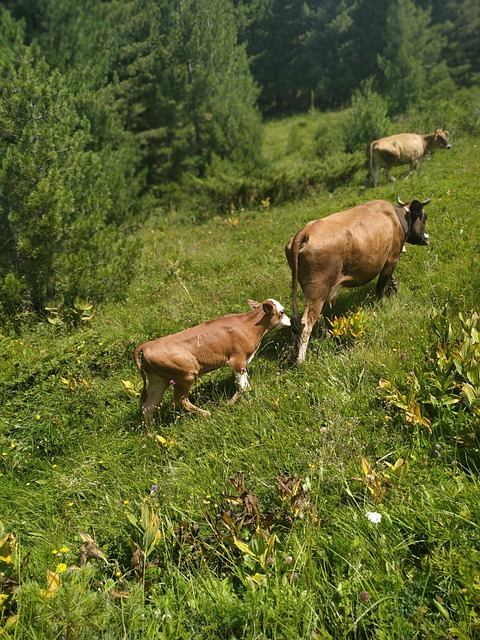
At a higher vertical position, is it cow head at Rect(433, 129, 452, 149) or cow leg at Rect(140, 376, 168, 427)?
cow head at Rect(433, 129, 452, 149)

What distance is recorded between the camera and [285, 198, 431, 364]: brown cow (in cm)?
541

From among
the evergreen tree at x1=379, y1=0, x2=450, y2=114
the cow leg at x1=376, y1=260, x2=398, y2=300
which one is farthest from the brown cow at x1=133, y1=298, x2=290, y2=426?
the evergreen tree at x1=379, y1=0, x2=450, y2=114

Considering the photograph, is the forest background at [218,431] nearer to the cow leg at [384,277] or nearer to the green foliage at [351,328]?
the green foliage at [351,328]

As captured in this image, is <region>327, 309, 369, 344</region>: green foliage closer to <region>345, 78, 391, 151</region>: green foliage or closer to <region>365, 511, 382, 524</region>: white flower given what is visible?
<region>365, 511, 382, 524</region>: white flower

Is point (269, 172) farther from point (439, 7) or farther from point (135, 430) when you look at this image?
point (439, 7)

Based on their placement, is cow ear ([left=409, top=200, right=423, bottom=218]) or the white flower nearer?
the white flower

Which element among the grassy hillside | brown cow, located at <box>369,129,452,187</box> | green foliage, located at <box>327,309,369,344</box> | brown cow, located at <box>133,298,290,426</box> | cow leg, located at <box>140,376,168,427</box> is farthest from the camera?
brown cow, located at <box>369,129,452,187</box>

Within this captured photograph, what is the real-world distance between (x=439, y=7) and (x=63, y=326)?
4485 cm

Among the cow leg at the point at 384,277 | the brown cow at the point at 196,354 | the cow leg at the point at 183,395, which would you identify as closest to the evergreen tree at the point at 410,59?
the cow leg at the point at 384,277

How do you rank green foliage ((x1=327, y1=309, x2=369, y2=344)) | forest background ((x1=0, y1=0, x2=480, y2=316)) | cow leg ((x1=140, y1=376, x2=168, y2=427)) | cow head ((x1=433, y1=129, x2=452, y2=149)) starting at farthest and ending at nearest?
1. cow head ((x1=433, y1=129, x2=452, y2=149))
2. forest background ((x1=0, y1=0, x2=480, y2=316))
3. green foliage ((x1=327, y1=309, x2=369, y2=344))
4. cow leg ((x1=140, y1=376, x2=168, y2=427))

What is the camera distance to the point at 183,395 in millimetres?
4930

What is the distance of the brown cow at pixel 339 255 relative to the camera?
17.8 ft

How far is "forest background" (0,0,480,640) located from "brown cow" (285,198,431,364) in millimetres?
394

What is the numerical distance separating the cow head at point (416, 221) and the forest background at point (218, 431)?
366mm
